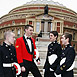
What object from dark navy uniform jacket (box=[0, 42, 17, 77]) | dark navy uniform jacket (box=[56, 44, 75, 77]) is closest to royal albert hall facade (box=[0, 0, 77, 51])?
dark navy uniform jacket (box=[56, 44, 75, 77])

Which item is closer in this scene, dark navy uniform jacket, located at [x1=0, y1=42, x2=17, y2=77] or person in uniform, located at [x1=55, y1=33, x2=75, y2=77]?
dark navy uniform jacket, located at [x1=0, y1=42, x2=17, y2=77]

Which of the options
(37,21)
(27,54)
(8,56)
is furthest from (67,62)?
(37,21)

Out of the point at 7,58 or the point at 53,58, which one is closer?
the point at 7,58

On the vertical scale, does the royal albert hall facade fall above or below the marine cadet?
below

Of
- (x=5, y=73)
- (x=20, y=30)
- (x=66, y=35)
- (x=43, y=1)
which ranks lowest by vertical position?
(x=20, y=30)

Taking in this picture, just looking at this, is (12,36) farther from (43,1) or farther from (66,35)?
(43,1)

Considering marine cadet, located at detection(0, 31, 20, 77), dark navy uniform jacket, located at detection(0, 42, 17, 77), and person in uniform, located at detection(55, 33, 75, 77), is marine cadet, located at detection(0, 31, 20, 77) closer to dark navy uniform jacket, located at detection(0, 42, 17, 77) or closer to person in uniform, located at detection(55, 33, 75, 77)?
dark navy uniform jacket, located at detection(0, 42, 17, 77)

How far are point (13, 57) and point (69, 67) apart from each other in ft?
4.51

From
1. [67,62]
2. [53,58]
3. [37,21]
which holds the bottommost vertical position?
[37,21]

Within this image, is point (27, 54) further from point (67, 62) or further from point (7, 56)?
point (67, 62)

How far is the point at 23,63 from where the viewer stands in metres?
4.57

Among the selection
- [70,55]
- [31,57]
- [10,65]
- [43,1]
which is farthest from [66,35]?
[43,1]

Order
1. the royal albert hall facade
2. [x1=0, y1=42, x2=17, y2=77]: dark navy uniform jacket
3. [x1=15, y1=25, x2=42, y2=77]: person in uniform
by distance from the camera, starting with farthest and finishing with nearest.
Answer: the royal albert hall facade
[x1=15, y1=25, x2=42, y2=77]: person in uniform
[x1=0, y1=42, x2=17, y2=77]: dark navy uniform jacket

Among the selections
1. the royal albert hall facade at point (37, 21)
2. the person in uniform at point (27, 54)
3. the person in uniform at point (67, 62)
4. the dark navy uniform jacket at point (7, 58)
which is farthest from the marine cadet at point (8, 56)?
the royal albert hall facade at point (37, 21)
